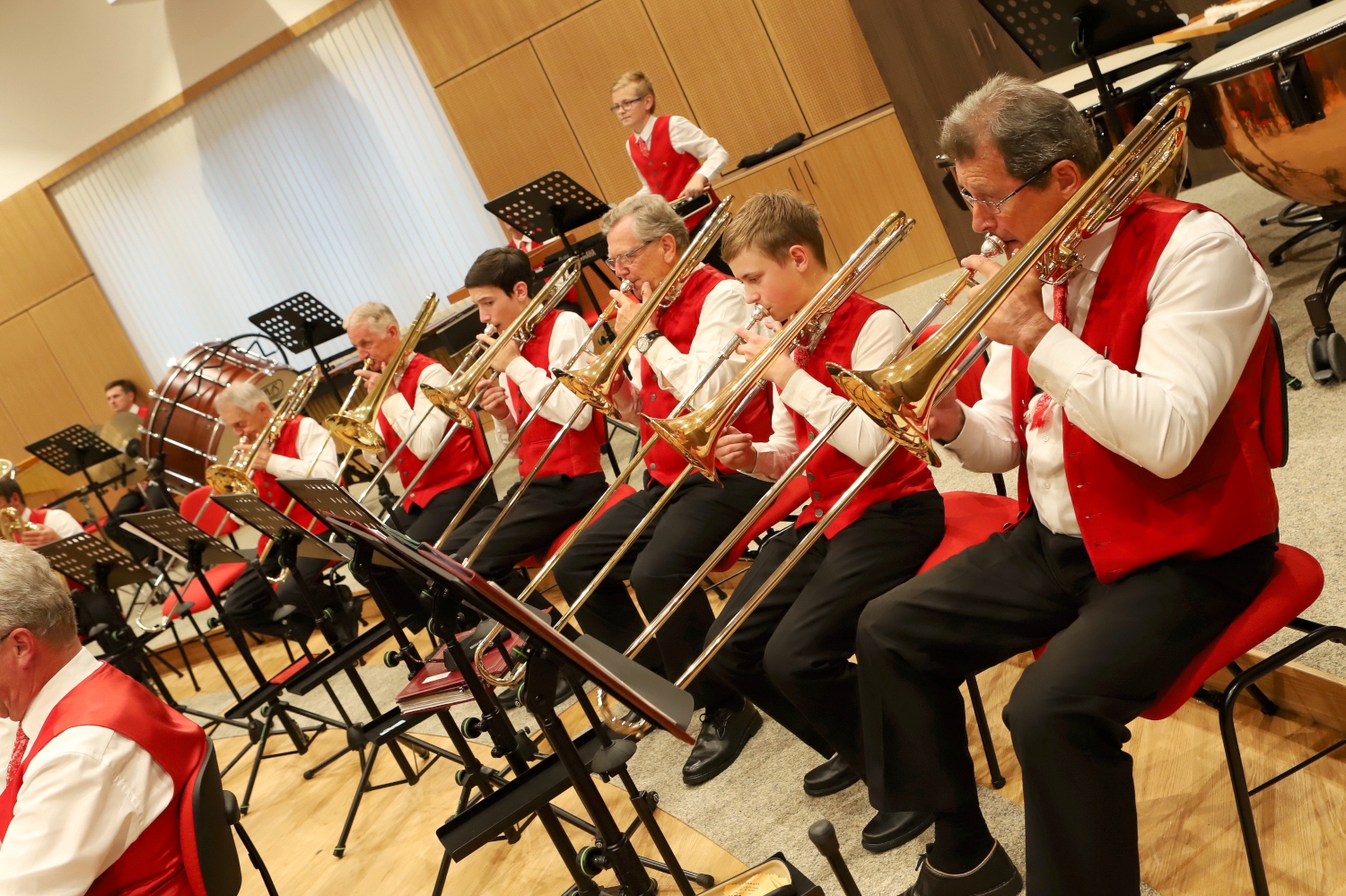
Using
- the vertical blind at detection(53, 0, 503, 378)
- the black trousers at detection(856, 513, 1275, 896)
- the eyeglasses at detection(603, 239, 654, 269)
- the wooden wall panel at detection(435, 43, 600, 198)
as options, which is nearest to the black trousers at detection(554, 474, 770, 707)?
the eyeglasses at detection(603, 239, 654, 269)

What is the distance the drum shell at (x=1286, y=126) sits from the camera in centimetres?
250

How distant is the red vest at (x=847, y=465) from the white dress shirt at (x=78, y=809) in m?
1.50

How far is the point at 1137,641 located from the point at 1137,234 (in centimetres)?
63

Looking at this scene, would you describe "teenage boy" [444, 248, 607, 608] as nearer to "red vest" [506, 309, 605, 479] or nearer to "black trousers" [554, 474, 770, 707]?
"red vest" [506, 309, 605, 479]

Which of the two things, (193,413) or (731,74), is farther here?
(731,74)

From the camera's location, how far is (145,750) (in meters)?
1.97

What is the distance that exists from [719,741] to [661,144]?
4.44m

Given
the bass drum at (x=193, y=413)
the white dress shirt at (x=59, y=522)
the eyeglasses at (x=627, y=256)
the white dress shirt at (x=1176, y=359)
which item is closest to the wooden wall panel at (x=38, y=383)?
the bass drum at (x=193, y=413)

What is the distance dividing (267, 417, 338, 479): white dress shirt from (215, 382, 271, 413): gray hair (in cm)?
23

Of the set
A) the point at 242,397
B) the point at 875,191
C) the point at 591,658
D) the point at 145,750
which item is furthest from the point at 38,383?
the point at 591,658

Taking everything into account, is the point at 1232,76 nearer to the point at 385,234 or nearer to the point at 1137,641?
the point at 1137,641

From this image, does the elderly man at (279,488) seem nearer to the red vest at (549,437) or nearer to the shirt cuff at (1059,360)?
the red vest at (549,437)

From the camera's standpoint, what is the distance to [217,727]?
5129 mm

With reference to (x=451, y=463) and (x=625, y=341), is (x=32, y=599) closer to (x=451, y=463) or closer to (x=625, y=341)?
(x=625, y=341)
